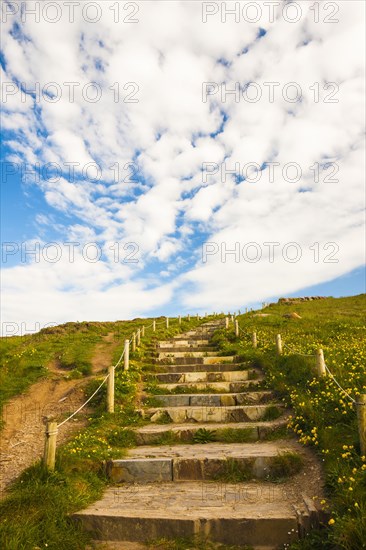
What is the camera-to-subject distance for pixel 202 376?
13.0 metres

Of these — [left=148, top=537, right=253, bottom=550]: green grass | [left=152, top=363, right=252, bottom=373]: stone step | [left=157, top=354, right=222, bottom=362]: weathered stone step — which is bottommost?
[left=148, top=537, right=253, bottom=550]: green grass

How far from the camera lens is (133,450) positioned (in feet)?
26.1

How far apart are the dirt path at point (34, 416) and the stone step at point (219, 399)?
2881 mm

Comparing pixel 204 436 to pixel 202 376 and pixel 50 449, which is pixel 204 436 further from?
pixel 202 376

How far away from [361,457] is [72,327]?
23987mm

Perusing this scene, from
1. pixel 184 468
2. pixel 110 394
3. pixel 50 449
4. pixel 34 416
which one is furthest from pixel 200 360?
pixel 50 449

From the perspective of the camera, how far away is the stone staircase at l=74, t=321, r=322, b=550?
502 cm

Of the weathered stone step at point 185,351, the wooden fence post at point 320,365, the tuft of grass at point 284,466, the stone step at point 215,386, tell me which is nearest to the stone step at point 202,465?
the tuft of grass at point 284,466

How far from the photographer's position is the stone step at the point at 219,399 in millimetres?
10438

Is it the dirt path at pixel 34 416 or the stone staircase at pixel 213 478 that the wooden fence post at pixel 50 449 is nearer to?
the dirt path at pixel 34 416

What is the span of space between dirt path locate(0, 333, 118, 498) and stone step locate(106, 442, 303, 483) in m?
2.21

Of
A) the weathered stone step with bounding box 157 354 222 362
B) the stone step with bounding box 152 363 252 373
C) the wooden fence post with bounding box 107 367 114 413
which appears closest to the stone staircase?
the wooden fence post with bounding box 107 367 114 413

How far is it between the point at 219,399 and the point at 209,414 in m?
1.03

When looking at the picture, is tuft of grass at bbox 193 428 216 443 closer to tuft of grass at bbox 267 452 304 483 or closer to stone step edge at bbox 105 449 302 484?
stone step edge at bbox 105 449 302 484
